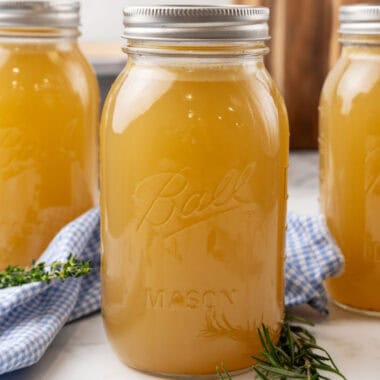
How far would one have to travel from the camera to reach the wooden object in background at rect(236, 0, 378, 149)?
1641mm

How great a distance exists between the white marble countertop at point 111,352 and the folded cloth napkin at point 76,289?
0.02 meters

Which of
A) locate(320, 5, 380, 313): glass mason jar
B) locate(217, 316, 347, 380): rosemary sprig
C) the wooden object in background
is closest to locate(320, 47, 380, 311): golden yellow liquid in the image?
locate(320, 5, 380, 313): glass mason jar

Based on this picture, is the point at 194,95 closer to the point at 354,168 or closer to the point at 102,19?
the point at 354,168

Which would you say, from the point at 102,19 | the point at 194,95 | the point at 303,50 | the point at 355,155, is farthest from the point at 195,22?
the point at 102,19

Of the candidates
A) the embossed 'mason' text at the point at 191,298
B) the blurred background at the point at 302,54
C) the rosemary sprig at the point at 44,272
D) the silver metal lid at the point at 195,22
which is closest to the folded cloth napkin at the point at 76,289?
the rosemary sprig at the point at 44,272

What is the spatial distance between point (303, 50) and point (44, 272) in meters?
0.90

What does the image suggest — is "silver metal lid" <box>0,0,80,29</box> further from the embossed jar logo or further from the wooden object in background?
the wooden object in background

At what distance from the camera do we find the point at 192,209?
783 mm

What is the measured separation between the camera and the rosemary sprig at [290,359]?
768 mm

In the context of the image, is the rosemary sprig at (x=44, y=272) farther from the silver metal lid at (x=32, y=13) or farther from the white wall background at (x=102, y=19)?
the white wall background at (x=102, y=19)

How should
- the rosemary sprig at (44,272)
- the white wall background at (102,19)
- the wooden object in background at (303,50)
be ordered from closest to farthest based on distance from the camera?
the rosemary sprig at (44,272) → the wooden object in background at (303,50) → the white wall background at (102,19)

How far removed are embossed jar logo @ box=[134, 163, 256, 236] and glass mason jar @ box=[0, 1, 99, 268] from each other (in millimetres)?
260

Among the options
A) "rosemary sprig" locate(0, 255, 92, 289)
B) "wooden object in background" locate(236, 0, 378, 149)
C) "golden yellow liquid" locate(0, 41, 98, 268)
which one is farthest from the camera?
"wooden object in background" locate(236, 0, 378, 149)

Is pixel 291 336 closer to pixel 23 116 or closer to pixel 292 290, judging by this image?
pixel 292 290
